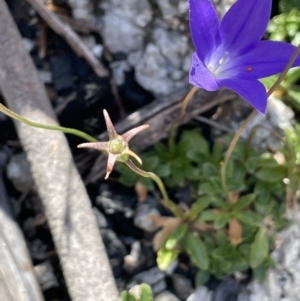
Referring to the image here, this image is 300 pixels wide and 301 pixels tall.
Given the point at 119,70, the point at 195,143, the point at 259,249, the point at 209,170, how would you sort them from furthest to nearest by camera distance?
the point at 119,70, the point at 195,143, the point at 209,170, the point at 259,249

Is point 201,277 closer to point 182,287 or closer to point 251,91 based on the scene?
point 182,287

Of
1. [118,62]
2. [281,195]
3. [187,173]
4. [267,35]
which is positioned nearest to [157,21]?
[118,62]

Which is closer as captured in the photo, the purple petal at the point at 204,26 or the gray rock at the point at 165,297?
the purple petal at the point at 204,26

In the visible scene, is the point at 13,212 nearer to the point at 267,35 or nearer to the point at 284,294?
the point at 284,294

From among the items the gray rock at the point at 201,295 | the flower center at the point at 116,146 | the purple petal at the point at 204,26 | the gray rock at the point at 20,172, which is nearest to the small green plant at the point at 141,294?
the gray rock at the point at 201,295

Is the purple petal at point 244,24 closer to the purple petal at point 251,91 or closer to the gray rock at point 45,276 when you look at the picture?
the purple petal at point 251,91

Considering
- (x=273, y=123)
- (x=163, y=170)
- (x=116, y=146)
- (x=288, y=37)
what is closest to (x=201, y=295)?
(x=163, y=170)
